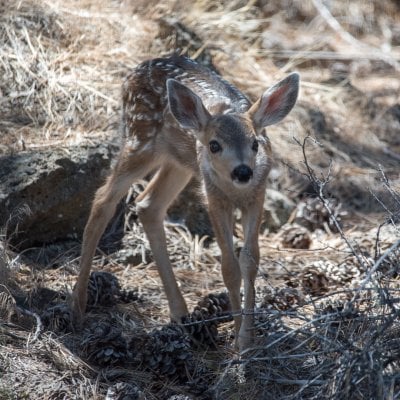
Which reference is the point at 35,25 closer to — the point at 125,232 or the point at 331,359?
the point at 125,232

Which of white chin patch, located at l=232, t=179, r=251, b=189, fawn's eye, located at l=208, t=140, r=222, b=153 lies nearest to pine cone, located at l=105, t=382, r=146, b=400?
white chin patch, located at l=232, t=179, r=251, b=189

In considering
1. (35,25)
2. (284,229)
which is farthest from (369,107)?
(35,25)

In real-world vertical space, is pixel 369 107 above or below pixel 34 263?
below

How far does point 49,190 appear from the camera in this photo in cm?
786

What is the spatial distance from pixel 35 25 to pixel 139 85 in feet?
8.59

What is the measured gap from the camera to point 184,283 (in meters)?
7.87

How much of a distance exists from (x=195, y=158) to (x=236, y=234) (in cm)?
175

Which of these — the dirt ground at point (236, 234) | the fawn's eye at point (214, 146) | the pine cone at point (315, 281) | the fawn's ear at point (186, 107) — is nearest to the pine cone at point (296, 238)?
the dirt ground at point (236, 234)

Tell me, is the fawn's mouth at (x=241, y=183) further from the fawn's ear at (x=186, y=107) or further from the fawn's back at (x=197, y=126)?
the fawn's ear at (x=186, y=107)

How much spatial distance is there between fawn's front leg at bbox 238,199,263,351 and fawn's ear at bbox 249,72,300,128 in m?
0.64

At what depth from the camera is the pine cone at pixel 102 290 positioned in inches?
282

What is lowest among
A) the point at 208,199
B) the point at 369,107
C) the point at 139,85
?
the point at 369,107

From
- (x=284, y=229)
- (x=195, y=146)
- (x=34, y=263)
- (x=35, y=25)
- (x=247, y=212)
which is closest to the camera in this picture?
(x=247, y=212)

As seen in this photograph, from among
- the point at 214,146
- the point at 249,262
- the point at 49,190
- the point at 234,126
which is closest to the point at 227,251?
the point at 249,262
